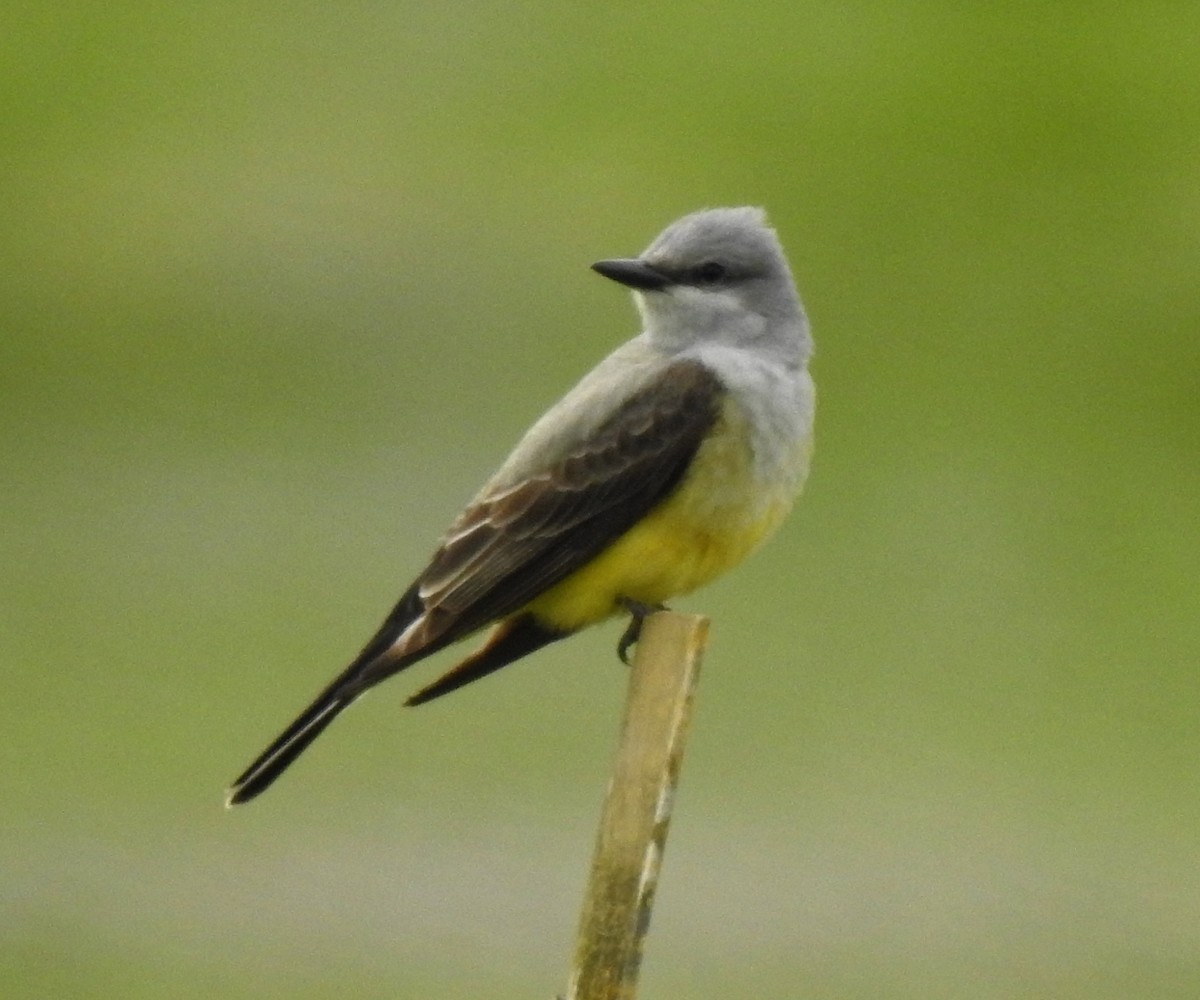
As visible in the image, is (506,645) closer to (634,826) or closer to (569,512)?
(569,512)

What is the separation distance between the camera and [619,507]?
504 cm

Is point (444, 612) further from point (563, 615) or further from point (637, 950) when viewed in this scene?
point (637, 950)

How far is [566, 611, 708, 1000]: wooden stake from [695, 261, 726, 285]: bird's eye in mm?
2087

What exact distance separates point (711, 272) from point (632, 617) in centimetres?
104

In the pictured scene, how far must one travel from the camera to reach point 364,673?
4.67m

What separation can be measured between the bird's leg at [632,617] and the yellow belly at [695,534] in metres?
0.02

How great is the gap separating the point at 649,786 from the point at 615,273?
227cm

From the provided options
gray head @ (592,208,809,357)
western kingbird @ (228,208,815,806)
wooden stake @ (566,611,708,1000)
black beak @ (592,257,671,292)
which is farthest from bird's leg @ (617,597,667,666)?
wooden stake @ (566,611,708,1000)

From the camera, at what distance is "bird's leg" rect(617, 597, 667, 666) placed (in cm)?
511

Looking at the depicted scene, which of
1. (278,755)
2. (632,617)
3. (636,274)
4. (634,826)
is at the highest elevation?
(636,274)

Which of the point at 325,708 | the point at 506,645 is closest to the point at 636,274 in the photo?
the point at 506,645

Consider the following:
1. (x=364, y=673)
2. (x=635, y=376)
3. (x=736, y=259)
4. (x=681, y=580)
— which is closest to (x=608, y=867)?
(x=364, y=673)

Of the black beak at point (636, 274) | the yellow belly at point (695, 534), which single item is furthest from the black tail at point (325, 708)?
the black beak at point (636, 274)

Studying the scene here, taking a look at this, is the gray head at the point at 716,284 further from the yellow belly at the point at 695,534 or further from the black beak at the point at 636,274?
the yellow belly at the point at 695,534
